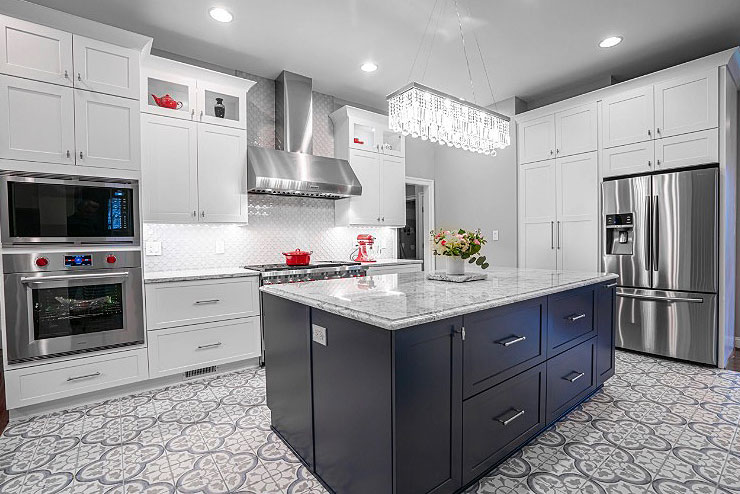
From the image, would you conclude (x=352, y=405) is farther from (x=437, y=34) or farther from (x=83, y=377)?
(x=437, y=34)

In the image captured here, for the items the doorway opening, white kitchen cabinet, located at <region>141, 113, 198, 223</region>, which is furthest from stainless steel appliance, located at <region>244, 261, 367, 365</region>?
the doorway opening

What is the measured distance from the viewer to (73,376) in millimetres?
2650

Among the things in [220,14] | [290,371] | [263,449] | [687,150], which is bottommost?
[263,449]

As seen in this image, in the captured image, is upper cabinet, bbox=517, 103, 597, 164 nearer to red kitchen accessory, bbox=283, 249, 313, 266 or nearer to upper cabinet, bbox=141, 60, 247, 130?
red kitchen accessory, bbox=283, 249, 313, 266

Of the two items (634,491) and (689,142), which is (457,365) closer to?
(634,491)

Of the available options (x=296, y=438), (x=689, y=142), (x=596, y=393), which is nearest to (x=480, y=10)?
(x=689, y=142)

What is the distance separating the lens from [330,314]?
169 centimetres

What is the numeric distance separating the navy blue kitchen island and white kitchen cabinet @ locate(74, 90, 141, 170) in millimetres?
1675

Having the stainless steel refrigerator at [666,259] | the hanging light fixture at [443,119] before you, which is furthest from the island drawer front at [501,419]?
the stainless steel refrigerator at [666,259]

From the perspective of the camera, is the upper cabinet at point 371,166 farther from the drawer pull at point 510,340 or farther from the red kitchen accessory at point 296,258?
the drawer pull at point 510,340

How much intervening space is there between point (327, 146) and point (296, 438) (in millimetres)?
3529

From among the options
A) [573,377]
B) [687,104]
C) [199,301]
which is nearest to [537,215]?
→ [687,104]

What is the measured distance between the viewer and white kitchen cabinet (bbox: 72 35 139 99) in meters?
2.67

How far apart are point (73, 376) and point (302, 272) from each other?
1.90m
